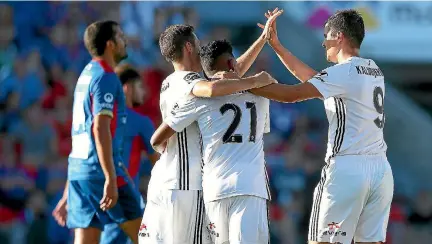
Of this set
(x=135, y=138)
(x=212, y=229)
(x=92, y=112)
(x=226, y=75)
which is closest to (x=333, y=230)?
(x=212, y=229)

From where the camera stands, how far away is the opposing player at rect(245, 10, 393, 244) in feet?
23.2

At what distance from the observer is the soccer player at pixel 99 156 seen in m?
8.14

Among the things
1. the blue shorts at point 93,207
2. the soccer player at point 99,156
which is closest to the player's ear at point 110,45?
the soccer player at point 99,156

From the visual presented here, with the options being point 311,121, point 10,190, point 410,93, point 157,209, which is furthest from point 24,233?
point 410,93

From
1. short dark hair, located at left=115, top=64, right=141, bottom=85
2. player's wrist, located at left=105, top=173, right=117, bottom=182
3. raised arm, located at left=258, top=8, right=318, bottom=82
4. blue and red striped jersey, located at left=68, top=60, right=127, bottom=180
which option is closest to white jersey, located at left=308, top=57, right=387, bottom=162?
raised arm, located at left=258, top=8, right=318, bottom=82

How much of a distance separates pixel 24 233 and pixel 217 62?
6.86 m

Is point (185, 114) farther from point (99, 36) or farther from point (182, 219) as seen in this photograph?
point (99, 36)

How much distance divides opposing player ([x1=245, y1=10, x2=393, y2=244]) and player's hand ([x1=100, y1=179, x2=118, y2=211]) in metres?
1.68

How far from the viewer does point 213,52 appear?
280 inches

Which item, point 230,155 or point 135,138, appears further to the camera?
point 135,138

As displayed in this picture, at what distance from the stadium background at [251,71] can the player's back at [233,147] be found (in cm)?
628

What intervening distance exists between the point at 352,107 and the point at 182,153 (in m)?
1.25

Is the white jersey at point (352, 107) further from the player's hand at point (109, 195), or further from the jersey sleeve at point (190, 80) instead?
the player's hand at point (109, 195)

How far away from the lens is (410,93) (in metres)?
17.5
